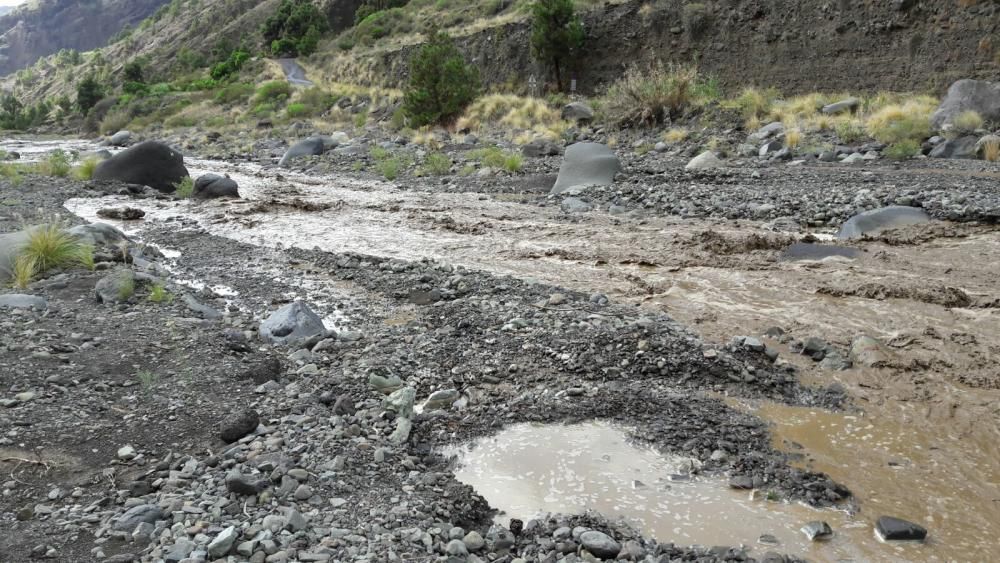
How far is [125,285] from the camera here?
6746 mm

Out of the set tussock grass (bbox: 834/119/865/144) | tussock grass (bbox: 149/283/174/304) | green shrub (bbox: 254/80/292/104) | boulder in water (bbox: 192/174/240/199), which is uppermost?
tussock grass (bbox: 149/283/174/304)

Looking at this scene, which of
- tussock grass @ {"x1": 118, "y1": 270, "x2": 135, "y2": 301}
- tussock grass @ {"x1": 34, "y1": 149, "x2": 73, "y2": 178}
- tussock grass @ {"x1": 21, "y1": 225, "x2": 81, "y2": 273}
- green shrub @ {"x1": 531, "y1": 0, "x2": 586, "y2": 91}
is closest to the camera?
tussock grass @ {"x1": 118, "y1": 270, "x2": 135, "y2": 301}

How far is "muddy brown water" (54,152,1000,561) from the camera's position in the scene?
3861 mm

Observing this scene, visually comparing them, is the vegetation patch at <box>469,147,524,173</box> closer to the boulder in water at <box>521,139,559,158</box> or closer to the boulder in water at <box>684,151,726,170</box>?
the boulder in water at <box>521,139,559,158</box>

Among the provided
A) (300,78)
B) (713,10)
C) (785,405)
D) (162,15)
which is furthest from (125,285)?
(162,15)

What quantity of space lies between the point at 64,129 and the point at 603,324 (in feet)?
172

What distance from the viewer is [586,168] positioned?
13305mm

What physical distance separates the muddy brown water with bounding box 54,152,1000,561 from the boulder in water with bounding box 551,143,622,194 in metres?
1.15

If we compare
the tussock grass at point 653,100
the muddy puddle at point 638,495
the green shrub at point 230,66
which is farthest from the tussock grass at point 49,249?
the green shrub at point 230,66

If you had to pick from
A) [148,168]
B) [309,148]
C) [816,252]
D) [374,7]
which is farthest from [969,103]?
[374,7]

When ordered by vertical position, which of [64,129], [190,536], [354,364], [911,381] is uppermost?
[190,536]

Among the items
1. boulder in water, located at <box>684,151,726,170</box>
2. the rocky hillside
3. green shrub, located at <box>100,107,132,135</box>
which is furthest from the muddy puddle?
green shrub, located at <box>100,107,132,135</box>

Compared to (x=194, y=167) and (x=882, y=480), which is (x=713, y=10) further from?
(x=882, y=480)

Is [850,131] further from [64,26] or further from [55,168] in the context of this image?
[64,26]
